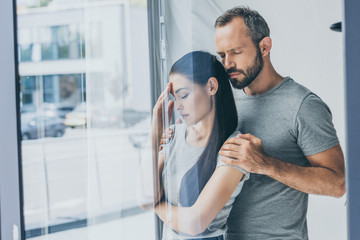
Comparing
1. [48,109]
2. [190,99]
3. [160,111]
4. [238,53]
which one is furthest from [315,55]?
[48,109]

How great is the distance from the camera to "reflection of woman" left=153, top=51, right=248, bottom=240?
150 centimetres

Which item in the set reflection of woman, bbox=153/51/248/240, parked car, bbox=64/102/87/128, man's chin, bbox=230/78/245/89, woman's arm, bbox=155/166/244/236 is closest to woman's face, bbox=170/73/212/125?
reflection of woman, bbox=153/51/248/240

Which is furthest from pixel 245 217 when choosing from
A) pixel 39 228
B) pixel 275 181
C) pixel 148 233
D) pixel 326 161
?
pixel 39 228

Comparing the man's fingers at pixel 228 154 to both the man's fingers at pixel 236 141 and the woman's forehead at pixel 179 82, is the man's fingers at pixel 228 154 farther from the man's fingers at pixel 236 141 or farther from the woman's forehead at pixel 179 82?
the woman's forehead at pixel 179 82

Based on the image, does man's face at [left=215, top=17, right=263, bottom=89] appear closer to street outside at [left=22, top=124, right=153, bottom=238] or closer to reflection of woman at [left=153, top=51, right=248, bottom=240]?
reflection of woman at [left=153, top=51, right=248, bottom=240]

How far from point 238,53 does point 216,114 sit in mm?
250

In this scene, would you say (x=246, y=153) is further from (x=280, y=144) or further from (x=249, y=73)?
(x=249, y=73)

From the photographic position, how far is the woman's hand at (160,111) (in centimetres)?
164

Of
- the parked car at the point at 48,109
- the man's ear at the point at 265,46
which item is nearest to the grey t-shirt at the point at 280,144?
the man's ear at the point at 265,46

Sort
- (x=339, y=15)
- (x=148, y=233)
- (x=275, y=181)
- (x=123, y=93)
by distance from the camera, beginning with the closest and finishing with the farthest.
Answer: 1. (x=339, y=15)
2. (x=275, y=181)
3. (x=148, y=233)
4. (x=123, y=93)

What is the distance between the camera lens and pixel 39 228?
2111mm

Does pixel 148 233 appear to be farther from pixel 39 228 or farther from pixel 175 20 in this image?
pixel 175 20

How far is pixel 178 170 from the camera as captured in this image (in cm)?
163

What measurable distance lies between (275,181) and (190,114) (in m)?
0.44
